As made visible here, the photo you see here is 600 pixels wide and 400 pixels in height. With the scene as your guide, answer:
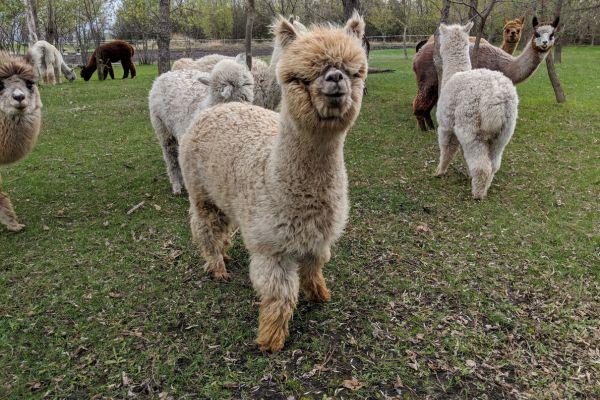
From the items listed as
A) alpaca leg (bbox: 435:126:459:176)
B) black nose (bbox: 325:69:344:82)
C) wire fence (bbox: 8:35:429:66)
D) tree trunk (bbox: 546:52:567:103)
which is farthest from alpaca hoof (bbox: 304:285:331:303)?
wire fence (bbox: 8:35:429:66)

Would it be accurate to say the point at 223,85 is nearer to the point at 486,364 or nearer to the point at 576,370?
the point at 486,364

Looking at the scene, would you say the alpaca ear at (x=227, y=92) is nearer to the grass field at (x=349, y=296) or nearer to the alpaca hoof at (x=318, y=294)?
the grass field at (x=349, y=296)

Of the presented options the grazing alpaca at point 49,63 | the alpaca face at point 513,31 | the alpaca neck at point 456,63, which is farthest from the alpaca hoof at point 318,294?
the grazing alpaca at point 49,63

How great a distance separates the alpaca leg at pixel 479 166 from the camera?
5.39 m

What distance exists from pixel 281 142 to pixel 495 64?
741 cm

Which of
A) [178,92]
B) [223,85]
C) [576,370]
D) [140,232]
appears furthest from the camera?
[178,92]

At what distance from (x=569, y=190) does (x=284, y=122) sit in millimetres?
4566

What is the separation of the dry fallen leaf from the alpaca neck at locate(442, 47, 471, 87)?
504 cm

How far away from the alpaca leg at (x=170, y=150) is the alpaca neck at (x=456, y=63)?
397 centimetres

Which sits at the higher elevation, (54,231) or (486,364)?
(54,231)

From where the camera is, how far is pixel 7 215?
4.90m

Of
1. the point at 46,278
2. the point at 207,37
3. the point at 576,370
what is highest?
the point at 207,37

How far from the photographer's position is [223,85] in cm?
447

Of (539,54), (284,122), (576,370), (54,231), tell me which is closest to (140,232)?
(54,231)
